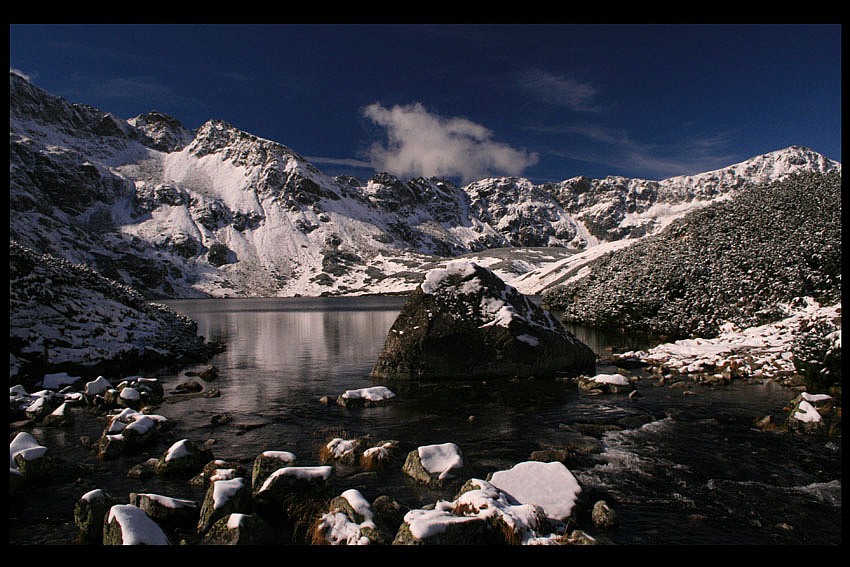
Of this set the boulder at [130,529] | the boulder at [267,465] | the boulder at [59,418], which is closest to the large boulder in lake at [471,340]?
the boulder at [267,465]

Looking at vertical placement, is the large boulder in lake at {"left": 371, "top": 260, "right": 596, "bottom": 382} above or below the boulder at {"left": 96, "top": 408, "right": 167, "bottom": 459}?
above

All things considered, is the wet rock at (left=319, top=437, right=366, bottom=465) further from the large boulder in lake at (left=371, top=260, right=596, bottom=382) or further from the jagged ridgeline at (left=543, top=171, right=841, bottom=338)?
the jagged ridgeline at (left=543, top=171, right=841, bottom=338)

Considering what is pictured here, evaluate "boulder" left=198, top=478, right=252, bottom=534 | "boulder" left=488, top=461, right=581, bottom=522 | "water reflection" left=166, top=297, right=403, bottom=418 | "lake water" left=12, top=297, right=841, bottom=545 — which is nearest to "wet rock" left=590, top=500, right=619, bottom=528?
"lake water" left=12, top=297, right=841, bottom=545

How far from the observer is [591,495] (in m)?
9.81

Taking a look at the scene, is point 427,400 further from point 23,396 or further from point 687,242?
point 687,242

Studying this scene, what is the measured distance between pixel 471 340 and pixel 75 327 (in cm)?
2450

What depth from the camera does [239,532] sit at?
7.89 metres

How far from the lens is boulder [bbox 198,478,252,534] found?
872 centimetres

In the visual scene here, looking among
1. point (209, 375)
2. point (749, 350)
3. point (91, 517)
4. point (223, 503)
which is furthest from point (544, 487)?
point (209, 375)

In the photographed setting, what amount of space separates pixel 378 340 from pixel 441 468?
3222 centimetres

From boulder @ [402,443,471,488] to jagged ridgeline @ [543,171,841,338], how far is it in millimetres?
26915

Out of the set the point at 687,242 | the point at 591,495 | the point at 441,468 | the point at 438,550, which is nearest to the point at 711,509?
the point at 591,495

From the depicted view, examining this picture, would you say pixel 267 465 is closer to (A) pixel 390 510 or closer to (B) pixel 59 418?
(A) pixel 390 510

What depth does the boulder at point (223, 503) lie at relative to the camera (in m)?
8.72
